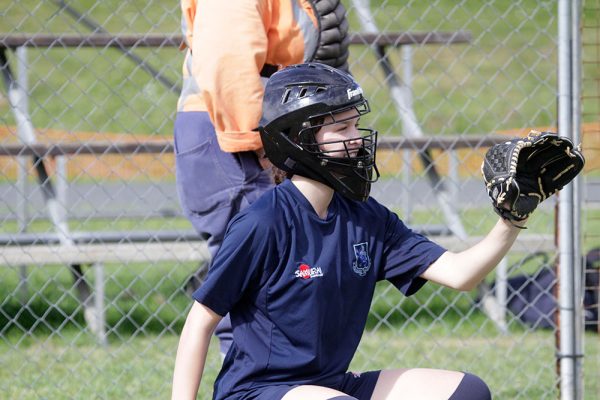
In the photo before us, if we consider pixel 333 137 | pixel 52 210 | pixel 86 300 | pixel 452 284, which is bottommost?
pixel 86 300

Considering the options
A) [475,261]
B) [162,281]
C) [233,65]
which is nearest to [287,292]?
[475,261]

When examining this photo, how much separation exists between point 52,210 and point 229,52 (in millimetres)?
2878

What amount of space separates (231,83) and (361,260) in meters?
0.72

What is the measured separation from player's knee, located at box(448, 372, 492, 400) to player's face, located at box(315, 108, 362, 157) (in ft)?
2.21

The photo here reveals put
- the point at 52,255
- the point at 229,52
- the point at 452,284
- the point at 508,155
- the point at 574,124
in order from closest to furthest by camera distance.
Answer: the point at 508,155 < the point at 452,284 < the point at 229,52 < the point at 574,124 < the point at 52,255

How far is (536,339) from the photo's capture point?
17.9 ft

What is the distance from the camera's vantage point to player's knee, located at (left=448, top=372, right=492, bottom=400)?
8.36ft

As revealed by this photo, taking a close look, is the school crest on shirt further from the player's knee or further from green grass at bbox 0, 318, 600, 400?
green grass at bbox 0, 318, 600, 400

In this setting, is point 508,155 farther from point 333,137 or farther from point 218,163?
point 218,163

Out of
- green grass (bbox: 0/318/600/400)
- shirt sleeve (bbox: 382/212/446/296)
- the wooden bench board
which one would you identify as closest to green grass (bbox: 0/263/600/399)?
green grass (bbox: 0/318/600/400)

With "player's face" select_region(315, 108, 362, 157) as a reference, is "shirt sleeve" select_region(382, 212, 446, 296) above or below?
below

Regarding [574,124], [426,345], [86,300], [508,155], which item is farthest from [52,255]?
[508,155]

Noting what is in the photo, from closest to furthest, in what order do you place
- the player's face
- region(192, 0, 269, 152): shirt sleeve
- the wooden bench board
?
the player's face → region(192, 0, 269, 152): shirt sleeve → the wooden bench board

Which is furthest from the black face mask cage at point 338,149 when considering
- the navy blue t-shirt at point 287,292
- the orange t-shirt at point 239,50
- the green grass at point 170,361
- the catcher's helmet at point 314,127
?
the green grass at point 170,361
